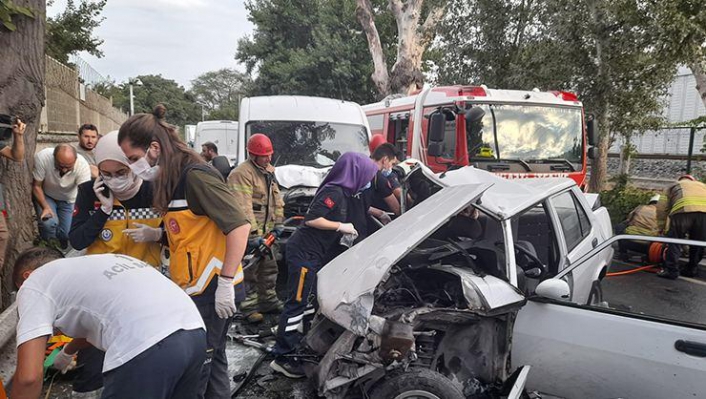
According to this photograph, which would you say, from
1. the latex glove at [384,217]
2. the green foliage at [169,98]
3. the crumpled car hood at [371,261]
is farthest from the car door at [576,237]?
the green foliage at [169,98]

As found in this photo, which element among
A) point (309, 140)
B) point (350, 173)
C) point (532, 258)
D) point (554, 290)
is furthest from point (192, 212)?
point (309, 140)

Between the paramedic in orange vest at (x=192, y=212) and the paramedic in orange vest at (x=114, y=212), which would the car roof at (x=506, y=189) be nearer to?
the paramedic in orange vest at (x=192, y=212)

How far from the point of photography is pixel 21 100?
3.96 meters

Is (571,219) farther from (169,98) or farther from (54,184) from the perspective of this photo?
(169,98)

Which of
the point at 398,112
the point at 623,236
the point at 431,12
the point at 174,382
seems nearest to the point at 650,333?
the point at 623,236

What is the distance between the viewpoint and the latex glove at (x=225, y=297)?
2.44 meters

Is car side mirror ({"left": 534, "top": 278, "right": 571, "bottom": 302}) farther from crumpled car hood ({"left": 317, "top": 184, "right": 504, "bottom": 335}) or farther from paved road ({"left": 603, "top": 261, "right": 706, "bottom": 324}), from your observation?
paved road ({"left": 603, "top": 261, "right": 706, "bottom": 324})

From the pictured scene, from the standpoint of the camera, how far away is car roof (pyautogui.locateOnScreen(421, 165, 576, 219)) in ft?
10.4

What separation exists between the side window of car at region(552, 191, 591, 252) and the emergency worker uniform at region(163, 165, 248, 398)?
2457 mm

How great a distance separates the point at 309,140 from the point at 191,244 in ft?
14.6

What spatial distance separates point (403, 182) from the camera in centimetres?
431

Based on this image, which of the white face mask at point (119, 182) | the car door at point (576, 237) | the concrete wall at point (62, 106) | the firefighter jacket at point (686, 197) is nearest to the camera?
the white face mask at point (119, 182)

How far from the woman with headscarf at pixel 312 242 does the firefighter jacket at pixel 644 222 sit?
148 inches

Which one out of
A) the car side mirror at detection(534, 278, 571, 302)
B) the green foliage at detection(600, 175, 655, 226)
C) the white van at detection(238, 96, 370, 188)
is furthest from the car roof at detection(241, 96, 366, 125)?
the green foliage at detection(600, 175, 655, 226)
